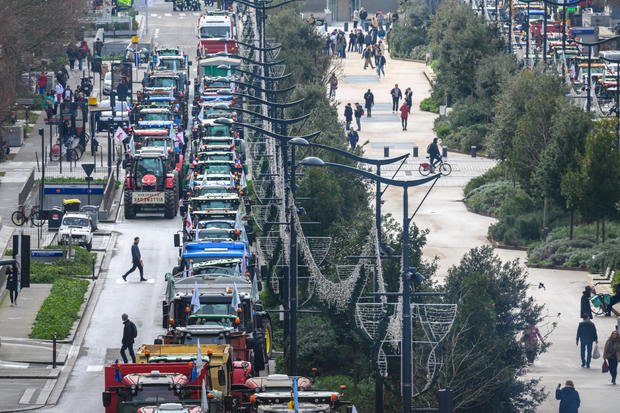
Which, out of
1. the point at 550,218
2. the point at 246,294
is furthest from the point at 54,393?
the point at 550,218

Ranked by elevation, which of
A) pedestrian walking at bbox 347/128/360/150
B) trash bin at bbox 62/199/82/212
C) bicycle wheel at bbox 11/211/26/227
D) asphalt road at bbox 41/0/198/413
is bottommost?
asphalt road at bbox 41/0/198/413

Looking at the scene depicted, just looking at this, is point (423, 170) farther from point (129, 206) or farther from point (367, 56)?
point (367, 56)

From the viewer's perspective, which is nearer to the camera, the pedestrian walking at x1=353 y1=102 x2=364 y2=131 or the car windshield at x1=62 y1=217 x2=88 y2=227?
the car windshield at x1=62 y1=217 x2=88 y2=227

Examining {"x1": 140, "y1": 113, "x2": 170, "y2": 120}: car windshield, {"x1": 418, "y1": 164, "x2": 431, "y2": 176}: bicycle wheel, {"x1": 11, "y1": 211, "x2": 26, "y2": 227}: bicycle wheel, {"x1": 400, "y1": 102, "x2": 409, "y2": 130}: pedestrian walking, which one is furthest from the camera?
{"x1": 400, "y1": 102, "x2": 409, "y2": 130}: pedestrian walking

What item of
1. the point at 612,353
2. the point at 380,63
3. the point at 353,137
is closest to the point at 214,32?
the point at 380,63

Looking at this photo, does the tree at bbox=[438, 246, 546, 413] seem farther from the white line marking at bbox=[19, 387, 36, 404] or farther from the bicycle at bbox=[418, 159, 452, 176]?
the bicycle at bbox=[418, 159, 452, 176]

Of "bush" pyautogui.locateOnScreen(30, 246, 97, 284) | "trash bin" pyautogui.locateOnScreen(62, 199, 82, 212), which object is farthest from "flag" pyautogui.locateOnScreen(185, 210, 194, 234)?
"trash bin" pyautogui.locateOnScreen(62, 199, 82, 212)
